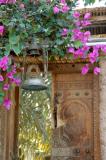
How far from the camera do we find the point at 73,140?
5.09m

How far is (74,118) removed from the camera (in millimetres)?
5129

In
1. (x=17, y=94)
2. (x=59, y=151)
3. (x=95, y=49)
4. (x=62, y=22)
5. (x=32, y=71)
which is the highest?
(x=62, y=22)

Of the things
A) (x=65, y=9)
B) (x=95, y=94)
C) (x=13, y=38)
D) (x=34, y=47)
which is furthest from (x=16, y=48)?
(x=95, y=94)

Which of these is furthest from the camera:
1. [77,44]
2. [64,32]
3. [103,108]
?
[103,108]

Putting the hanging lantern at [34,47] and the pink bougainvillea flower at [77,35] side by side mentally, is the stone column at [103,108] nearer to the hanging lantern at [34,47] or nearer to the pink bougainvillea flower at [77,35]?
the pink bougainvillea flower at [77,35]

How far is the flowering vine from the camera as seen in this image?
4047mm

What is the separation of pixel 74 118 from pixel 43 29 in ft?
4.54

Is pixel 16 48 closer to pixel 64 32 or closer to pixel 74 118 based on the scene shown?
pixel 64 32

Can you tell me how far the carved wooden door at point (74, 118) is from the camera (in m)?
5.05

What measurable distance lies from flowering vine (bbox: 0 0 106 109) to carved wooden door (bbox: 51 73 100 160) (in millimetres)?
796

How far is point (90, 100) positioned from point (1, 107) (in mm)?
1193

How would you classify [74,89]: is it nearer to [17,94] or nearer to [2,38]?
[17,94]

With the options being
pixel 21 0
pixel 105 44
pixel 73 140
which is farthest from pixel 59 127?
pixel 21 0

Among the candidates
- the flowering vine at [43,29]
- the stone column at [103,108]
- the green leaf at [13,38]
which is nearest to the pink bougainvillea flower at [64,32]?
the flowering vine at [43,29]
